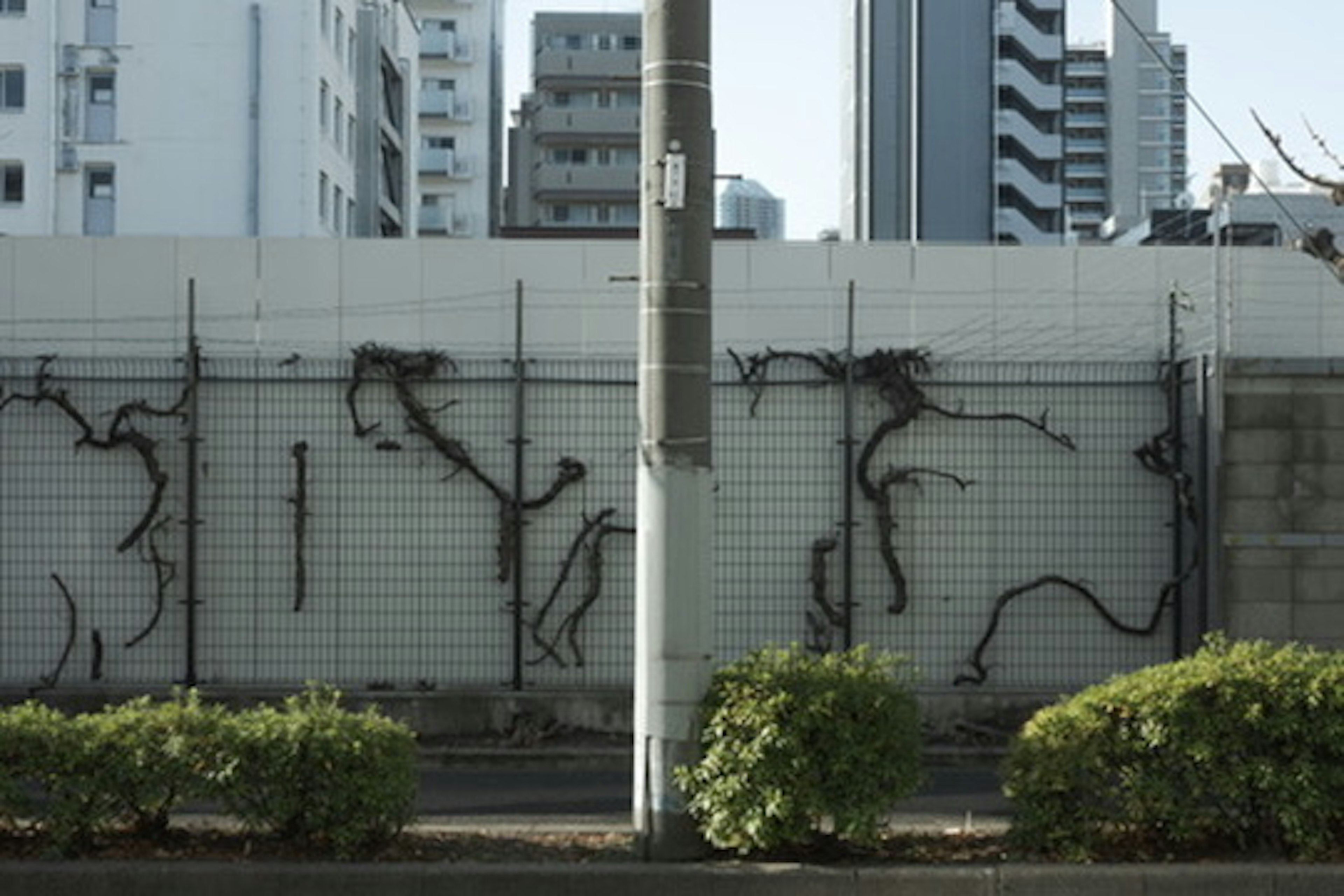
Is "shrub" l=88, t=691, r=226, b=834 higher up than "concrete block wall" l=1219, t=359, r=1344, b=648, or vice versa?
"concrete block wall" l=1219, t=359, r=1344, b=648

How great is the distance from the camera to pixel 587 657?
13.8 meters

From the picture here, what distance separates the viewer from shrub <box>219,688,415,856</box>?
823 centimetres

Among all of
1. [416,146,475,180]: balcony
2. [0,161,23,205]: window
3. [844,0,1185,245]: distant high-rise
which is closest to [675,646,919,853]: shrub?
[0,161,23,205]: window

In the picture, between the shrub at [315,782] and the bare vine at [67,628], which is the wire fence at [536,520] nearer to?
the bare vine at [67,628]

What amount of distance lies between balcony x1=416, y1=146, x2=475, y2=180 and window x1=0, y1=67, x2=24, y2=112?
31126 mm

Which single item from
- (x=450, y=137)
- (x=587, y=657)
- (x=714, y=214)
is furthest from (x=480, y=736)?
(x=450, y=137)

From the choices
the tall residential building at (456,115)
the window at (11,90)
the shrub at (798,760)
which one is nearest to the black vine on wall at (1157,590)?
the shrub at (798,760)

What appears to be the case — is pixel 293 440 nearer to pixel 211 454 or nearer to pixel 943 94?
pixel 211 454

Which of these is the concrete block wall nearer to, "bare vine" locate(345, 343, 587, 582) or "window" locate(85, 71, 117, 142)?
"bare vine" locate(345, 343, 587, 582)

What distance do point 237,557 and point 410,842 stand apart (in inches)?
218

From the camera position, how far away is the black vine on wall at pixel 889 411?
13727mm

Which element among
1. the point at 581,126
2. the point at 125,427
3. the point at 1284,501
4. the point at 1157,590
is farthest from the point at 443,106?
the point at 1284,501

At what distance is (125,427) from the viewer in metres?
13.7

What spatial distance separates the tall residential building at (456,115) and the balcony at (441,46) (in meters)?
0.02
